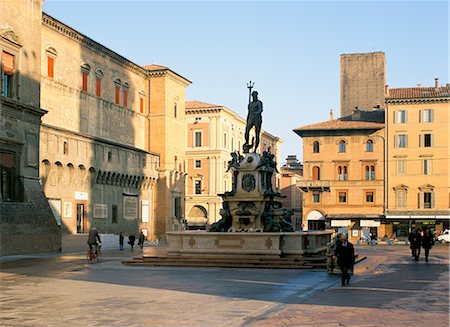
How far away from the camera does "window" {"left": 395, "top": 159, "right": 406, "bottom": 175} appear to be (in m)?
70.6

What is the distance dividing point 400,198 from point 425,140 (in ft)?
20.7

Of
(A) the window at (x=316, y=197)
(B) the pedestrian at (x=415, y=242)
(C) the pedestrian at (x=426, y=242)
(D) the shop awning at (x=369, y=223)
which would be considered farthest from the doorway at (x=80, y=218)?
(D) the shop awning at (x=369, y=223)

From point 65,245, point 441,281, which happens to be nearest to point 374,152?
point 65,245

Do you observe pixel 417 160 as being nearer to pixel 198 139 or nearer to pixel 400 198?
pixel 400 198

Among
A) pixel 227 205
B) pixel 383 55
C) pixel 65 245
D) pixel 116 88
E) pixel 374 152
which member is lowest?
pixel 65 245

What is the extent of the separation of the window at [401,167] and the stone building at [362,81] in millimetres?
11095

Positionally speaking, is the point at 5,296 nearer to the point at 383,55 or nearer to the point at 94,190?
the point at 94,190

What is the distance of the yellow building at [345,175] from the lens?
71438mm

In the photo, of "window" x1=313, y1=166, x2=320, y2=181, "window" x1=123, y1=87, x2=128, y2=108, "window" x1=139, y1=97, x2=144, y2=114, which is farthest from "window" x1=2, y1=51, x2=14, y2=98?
"window" x1=313, y1=166, x2=320, y2=181

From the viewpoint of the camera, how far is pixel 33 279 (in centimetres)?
2095

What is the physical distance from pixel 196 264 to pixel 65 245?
1933 cm

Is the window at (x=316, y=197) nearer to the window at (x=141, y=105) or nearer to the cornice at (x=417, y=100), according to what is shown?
the cornice at (x=417, y=100)

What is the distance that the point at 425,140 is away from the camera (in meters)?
70.0

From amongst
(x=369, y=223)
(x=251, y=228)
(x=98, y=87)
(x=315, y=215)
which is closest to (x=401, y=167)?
(x=369, y=223)
